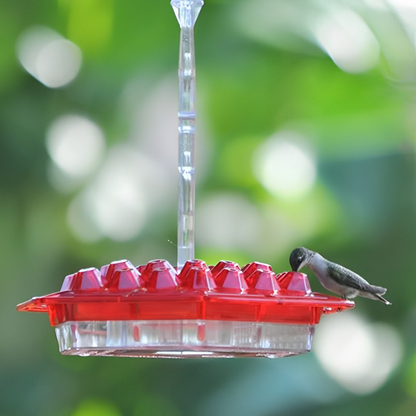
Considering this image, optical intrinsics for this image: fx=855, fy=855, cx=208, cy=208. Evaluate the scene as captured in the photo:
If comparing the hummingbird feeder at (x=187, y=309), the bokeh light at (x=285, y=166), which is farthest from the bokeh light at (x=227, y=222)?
the hummingbird feeder at (x=187, y=309)

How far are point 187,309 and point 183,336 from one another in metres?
0.06

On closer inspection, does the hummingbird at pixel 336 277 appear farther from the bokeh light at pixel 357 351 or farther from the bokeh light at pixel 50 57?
the bokeh light at pixel 50 57

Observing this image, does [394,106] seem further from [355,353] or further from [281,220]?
[355,353]

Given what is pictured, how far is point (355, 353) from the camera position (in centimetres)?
463

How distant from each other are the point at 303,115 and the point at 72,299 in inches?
132

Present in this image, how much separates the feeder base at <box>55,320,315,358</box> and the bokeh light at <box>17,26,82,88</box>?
10.8 feet

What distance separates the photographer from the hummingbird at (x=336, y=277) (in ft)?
6.01

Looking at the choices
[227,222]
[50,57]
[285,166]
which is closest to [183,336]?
[227,222]

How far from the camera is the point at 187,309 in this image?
1.51 metres

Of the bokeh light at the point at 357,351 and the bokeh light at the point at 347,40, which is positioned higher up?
the bokeh light at the point at 347,40

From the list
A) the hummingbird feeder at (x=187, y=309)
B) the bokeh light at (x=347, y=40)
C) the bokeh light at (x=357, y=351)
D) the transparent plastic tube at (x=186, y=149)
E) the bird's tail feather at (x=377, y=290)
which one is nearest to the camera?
the hummingbird feeder at (x=187, y=309)

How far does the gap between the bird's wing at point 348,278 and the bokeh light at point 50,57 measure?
10.3 ft

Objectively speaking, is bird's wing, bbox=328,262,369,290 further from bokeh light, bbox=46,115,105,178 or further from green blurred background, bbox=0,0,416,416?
bokeh light, bbox=46,115,105,178

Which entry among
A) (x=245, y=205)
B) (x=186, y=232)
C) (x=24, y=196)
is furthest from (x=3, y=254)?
(x=186, y=232)
